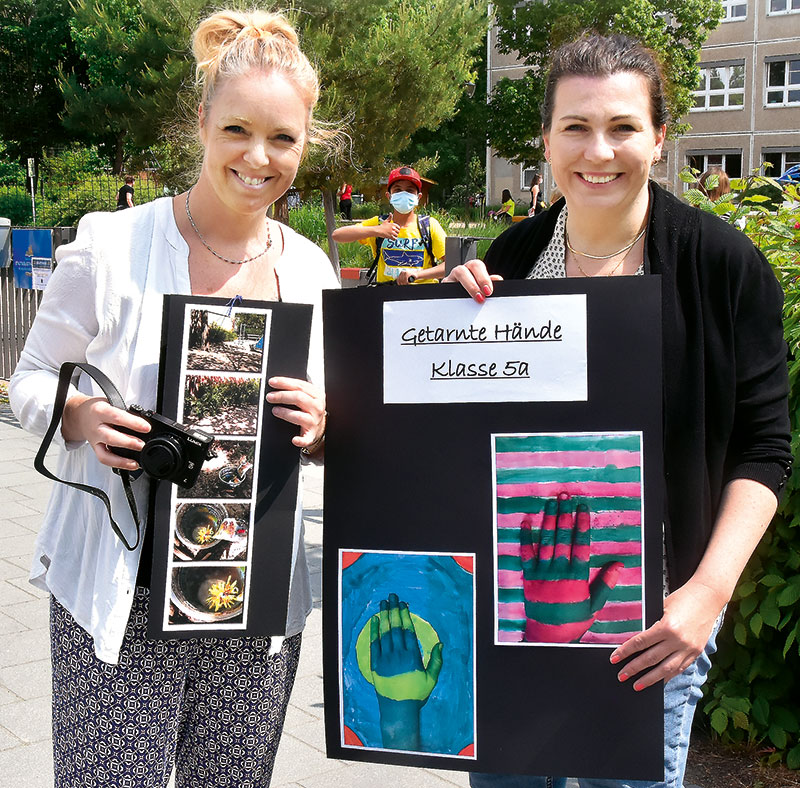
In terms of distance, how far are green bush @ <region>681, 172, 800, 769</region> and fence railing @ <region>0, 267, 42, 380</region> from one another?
7.56 metres

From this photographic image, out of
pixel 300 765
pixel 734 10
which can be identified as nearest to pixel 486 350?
pixel 300 765

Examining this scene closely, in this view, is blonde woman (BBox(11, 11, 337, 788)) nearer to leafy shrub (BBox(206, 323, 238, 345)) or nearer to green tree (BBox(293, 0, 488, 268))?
leafy shrub (BBox(206, 323, 238, 345))

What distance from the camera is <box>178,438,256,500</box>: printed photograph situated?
1.92m

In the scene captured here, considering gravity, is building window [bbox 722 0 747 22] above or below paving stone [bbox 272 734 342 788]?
above

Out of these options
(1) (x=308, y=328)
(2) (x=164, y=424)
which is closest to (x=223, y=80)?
(1) (x=308, y=328)

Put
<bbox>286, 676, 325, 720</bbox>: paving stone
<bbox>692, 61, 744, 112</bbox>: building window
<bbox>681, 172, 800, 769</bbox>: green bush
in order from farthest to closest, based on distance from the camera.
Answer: <bbox>692, 61, 744, 112</bbox>: building window
<bbox>286, 676, 325, 720</bbox>: paving stone
<bbox>681, 172, 800, 769</bbox>: green bush

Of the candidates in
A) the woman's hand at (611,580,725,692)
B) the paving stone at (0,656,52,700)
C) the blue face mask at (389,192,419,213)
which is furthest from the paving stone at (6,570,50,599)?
the blue face mask at (389,192,419,213)

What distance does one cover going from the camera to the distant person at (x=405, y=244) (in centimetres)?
916

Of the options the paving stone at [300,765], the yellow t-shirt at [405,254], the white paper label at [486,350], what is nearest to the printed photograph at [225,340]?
the white paper label at [486,350]

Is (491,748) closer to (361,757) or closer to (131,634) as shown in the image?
(361,757)

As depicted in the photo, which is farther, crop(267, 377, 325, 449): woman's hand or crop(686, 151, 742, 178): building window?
crop(686, 151, 742, 178): building window

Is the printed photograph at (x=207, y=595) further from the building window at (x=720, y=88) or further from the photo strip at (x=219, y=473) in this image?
the building window at (x=720, y=88)

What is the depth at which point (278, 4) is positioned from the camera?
11648 millimetres

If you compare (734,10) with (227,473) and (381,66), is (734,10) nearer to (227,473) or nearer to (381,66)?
(381,66)
